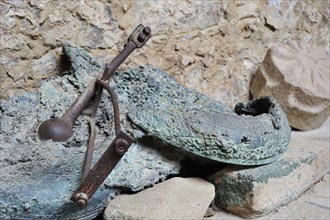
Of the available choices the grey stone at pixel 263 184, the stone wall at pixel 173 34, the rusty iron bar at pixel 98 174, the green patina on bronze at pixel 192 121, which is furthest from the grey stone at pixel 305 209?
the stone wall at pixel 173 34

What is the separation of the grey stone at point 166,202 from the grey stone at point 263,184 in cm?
5

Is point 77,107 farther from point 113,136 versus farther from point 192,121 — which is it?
point 192,121

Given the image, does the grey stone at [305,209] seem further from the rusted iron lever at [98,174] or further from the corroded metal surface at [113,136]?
the rusted iron lever at [98,174]

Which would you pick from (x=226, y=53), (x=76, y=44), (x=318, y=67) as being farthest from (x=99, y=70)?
(x=318, y=67)

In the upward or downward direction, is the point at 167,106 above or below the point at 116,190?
above

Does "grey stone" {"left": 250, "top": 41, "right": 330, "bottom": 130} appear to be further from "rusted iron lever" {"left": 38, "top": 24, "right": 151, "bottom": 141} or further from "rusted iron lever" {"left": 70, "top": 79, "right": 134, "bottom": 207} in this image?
"rusted iron lever" {"left": 70, "top": 79, "right": 134, "bottom": 207}

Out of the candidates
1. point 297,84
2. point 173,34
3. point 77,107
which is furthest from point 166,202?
point 297,84

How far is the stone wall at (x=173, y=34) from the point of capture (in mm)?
966

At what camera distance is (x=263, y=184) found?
37.7 inches

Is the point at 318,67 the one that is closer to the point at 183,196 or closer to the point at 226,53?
the point at 226,53

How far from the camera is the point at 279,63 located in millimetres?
1404

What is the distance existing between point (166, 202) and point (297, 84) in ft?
2.18

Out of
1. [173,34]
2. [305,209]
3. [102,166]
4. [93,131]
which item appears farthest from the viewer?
[173,34]

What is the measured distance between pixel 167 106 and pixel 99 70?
159 millimetres
